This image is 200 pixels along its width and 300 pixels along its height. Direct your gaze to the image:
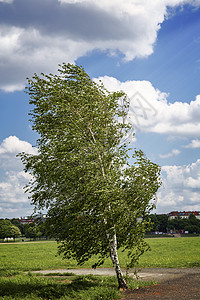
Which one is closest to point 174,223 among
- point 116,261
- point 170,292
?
point 116,261

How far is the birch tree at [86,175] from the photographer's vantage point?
1459 cm

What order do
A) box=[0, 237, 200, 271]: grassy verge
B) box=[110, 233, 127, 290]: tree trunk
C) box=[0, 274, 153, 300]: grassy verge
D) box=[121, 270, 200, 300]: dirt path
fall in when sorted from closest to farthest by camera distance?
box=[121, 270, 200, 300]: dirt path, box=[0, 274, 153, 300]: grassy verge, box=[110, 233, 127, 290]: tree trunk, box=[0, 237, 200, 271]: grassy verge

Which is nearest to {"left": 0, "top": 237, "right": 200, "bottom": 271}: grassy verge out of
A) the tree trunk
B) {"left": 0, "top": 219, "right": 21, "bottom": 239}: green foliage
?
the tree trunk

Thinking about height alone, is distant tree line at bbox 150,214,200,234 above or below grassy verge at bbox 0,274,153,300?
Answer: above

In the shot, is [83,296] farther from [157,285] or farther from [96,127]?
[96,127]

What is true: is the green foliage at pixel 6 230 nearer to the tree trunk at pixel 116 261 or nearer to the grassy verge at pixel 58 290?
the grassy verge at pixel 58 290

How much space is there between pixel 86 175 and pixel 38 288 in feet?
20.6

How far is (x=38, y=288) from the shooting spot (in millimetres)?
15383

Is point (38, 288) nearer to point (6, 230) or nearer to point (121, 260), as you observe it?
point (121, 260)

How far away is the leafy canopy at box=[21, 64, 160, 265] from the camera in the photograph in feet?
47.9

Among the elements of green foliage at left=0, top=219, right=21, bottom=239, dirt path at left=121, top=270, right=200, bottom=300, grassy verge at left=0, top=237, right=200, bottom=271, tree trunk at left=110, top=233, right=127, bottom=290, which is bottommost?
grassy verge at left=0, top=237, right=200, bottom=271

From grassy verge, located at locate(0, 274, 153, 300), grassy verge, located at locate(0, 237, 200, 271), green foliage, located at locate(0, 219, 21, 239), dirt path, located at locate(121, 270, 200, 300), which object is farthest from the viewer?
green foliage, located at locate(0, 219, 21, 239)

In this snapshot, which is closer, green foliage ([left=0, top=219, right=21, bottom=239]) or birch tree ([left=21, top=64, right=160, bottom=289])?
birch tree ([left=21, top=64, right=160, bottom=289])

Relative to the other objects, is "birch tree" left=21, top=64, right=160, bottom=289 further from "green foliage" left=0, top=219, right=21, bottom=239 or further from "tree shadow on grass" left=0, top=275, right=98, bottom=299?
"green foliage" left=0, top=219, right=21, bottom=239
